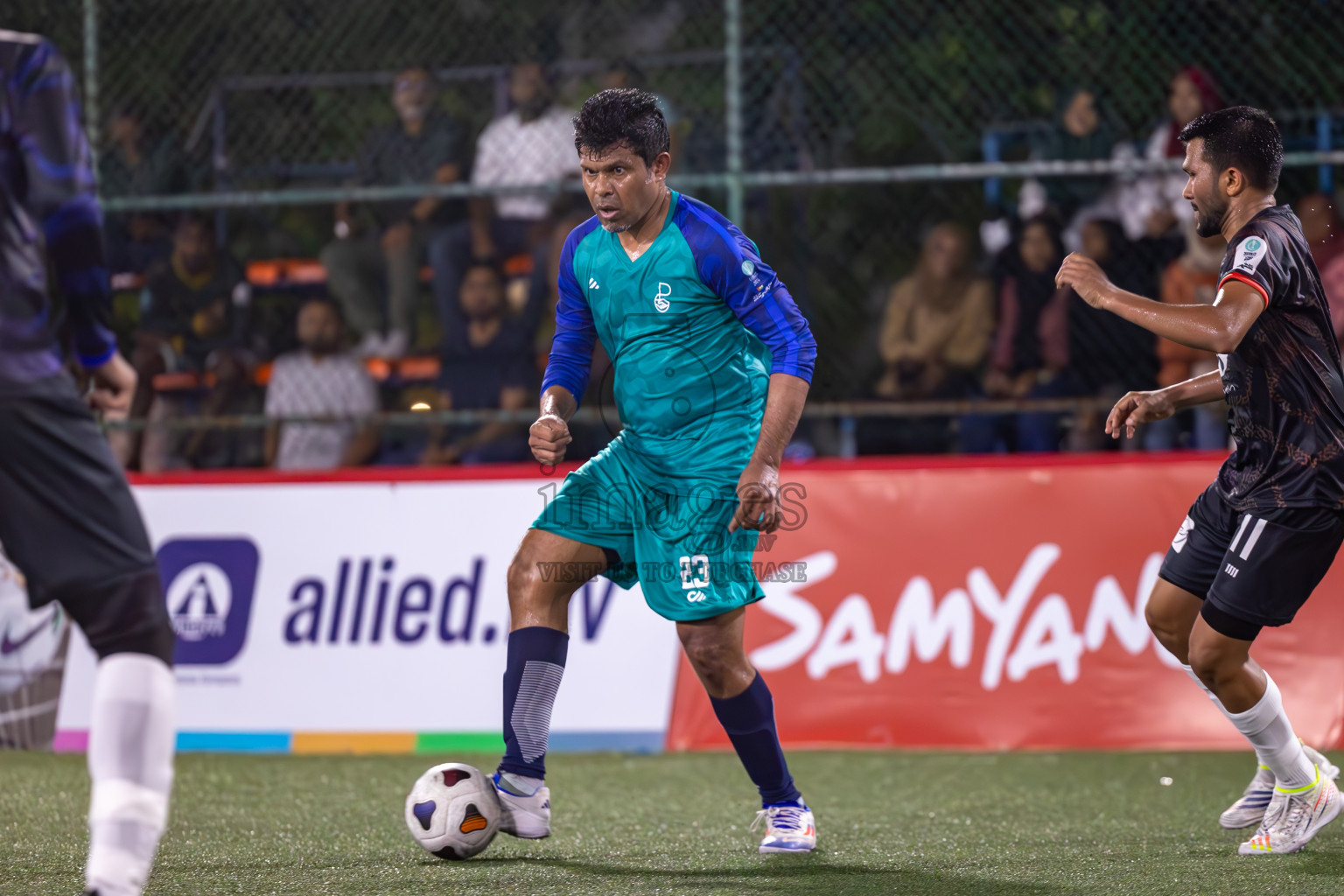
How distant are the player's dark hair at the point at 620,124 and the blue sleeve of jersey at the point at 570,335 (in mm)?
388

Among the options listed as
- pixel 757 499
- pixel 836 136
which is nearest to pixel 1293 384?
pixel 757 499

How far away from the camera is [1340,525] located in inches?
158

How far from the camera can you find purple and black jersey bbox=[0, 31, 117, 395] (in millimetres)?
2777

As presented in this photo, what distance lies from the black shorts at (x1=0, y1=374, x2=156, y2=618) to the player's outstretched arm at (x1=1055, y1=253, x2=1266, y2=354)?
2.34 meters

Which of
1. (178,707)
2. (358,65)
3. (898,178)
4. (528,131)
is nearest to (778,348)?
(898,178)

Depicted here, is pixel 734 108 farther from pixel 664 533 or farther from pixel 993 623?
pixel 664 533

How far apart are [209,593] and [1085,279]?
15.5ft

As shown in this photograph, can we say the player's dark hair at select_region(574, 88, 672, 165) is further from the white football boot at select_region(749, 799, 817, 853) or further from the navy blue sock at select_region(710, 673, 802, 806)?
the white football boot at select_region(749, 799, 817, 853)

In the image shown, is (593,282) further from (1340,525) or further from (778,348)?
(1340,525)

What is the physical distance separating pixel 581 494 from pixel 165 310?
5208mm

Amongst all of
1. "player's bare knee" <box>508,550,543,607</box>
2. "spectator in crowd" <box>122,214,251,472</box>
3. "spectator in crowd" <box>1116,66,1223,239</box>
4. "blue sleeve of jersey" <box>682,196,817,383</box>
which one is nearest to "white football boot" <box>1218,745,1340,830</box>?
"blue sleeve of jersey" <box>682,196,817,383</box>

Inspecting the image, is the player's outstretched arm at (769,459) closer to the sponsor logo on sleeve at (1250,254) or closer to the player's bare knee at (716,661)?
the player's bare knee at (716,661)

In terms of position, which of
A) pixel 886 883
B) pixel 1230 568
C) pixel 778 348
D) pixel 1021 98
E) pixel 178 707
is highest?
pixel 1021 98

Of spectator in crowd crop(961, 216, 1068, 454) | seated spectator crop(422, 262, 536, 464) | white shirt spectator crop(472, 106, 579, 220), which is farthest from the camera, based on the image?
white shirt spectator crop(472, 106, 579, 220)
